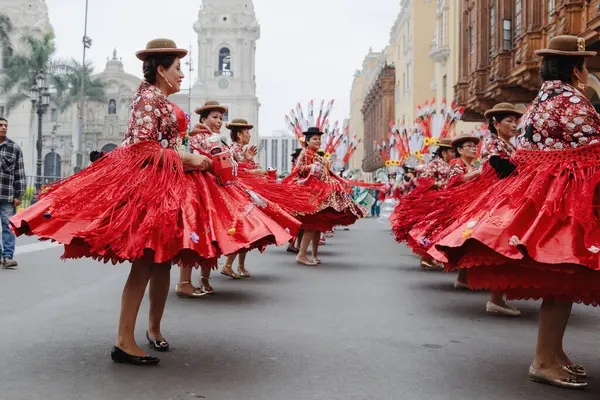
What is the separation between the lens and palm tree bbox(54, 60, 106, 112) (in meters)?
53.4

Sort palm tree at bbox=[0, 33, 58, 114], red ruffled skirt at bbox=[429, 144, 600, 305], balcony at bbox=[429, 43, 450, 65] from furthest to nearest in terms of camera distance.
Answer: palm tree at bbox=[0, 33, 58, 114] → balcony at bbox=[429, 43, 450, 65] → red ruffled skirt at bbox=[429, 144, 600, 305]

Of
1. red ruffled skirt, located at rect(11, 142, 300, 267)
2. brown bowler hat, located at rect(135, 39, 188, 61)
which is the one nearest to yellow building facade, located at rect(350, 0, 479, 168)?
brown bowler hat, located at rect(135, 39, 188, 61)

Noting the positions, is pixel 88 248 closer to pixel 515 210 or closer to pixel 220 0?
pixel 515 210

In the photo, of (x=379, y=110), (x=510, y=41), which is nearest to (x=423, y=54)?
(x=379, y=110)

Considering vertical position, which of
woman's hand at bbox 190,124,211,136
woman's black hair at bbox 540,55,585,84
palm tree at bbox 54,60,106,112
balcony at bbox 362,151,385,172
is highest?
palm tree at bbox 54,60,106,112

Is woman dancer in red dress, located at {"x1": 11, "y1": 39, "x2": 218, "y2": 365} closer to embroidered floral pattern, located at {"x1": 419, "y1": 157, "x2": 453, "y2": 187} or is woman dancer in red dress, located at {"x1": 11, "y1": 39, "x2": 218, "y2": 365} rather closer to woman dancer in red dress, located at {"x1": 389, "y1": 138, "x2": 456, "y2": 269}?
woman dancer in red dress, located at {"x1": 389, "y1": 138, "x2": 456, "y2": 269}

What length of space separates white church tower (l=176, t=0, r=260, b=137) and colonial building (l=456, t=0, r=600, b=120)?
69951mm

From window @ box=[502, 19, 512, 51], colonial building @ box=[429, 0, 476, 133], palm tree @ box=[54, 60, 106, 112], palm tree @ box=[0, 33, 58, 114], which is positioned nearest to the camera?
window @ box=[502, 19, 512, 51]

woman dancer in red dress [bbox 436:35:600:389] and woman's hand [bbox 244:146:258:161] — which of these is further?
woman's hand [bbox 244:146:258:161]

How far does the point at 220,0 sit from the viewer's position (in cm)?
9750

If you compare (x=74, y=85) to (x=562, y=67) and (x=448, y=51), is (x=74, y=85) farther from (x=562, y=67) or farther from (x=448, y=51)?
(x=562, y=67)

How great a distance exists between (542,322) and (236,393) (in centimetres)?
176

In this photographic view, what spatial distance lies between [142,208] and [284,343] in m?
1.55

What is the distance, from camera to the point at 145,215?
4.30 m
